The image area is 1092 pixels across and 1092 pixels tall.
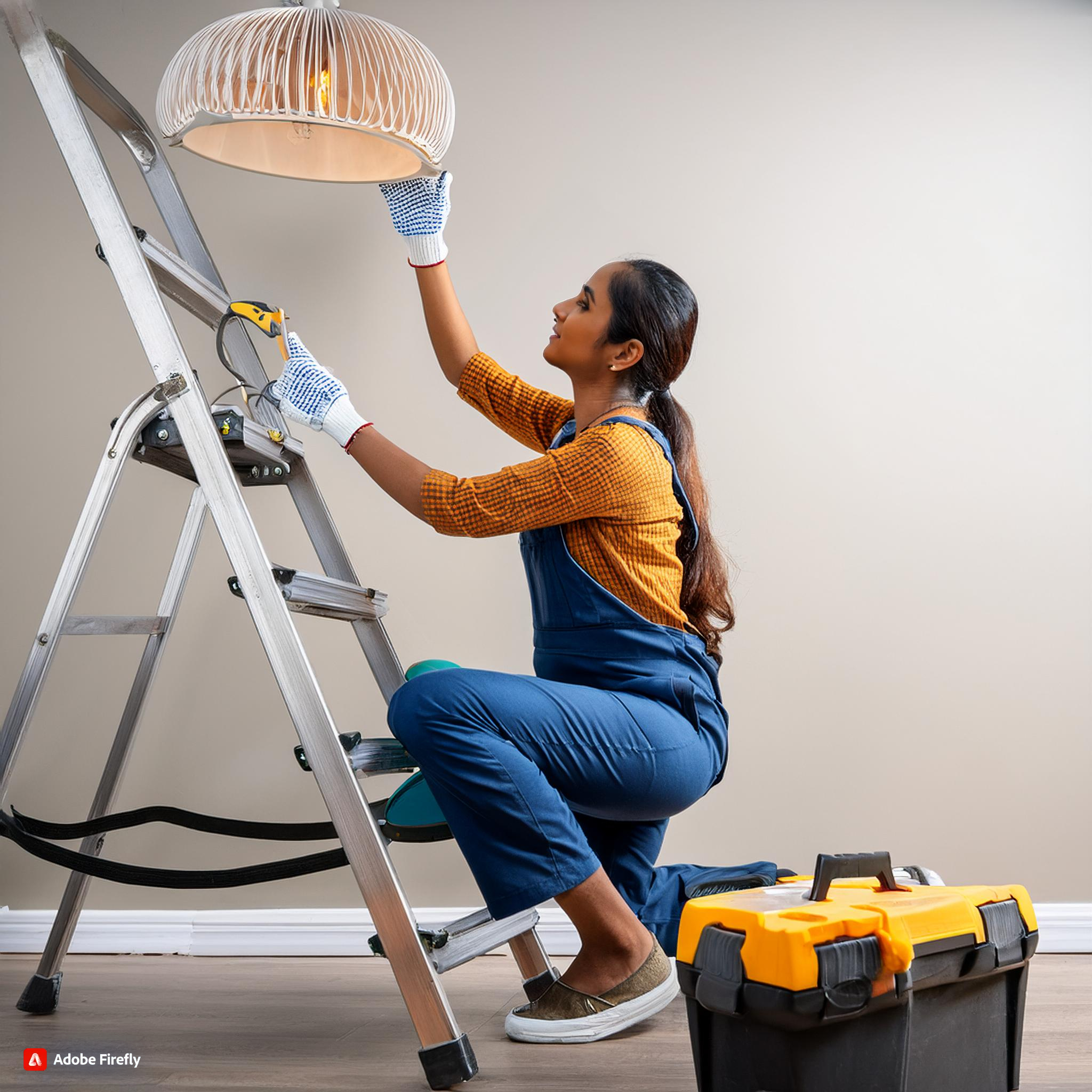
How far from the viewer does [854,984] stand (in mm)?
959

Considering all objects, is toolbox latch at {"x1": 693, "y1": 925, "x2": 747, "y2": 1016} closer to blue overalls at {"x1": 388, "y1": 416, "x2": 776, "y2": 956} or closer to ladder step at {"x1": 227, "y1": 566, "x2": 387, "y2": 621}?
blue overalls at {"x1": 388, "y1": 416, "x2": 776, "y2": 956}

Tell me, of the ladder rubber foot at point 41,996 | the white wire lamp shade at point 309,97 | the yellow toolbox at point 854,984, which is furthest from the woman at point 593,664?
the ladder rubber foot at point 41,996

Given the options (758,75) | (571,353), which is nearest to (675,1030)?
(571,353)

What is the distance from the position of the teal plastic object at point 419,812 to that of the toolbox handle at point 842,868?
2.15 feet

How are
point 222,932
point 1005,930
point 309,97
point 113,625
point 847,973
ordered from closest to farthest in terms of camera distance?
point 847,973
point 1005,930
point 309,97
point 113,625
point 222,932

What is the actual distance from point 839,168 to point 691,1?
1.71ft

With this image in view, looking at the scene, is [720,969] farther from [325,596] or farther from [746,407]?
[746,407]

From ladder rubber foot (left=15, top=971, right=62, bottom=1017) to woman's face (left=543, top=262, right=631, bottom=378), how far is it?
4.51ft

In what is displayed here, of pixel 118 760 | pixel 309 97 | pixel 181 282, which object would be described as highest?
pixel 309 97

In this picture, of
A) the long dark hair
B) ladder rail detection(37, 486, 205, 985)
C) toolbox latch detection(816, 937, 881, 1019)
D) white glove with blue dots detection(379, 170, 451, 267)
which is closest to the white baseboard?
ladder rail detection(37, 486, 205, 985)

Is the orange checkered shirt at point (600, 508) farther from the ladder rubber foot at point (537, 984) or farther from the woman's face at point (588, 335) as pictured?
the ladder rubber foot at point (537, 984)

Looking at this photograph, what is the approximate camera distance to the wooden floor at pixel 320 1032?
4.30 ft

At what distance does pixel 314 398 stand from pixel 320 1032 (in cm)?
100

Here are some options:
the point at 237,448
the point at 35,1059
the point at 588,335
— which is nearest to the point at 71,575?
the point at 237,448
